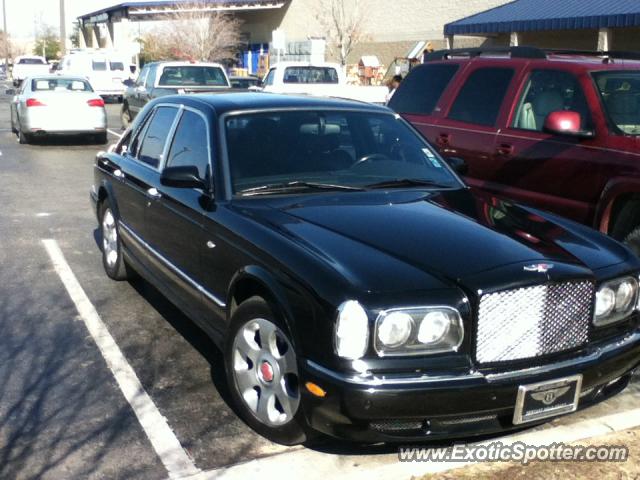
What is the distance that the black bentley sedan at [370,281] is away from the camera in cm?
352

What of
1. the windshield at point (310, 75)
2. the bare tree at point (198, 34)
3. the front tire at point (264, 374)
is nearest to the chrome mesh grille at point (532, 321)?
the front tire at point (264, 374)

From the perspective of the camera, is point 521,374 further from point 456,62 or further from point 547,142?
point 456,62

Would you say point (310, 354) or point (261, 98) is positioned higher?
point (261, 98)

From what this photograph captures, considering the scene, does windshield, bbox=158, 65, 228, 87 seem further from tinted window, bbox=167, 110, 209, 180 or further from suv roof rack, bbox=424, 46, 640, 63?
tinted window, bbox=167, 110, 209, 180

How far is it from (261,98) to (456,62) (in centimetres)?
303

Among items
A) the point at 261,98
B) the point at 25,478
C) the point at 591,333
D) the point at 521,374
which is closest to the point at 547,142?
the point at 261,98

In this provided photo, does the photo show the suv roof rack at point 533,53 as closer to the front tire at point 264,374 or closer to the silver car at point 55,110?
the front tire at point 264,374

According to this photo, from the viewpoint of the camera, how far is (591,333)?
394cm

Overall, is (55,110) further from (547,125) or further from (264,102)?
(547,125)

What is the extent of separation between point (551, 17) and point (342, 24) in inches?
587

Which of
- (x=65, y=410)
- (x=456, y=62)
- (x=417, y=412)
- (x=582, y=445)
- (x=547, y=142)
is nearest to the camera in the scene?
(x=417, y=412)

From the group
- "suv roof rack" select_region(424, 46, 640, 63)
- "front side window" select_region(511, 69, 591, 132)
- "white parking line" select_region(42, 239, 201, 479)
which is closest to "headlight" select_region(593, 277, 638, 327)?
"white parking line" select_region(42, 239, 201, 479)

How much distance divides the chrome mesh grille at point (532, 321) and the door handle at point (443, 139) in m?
3.83

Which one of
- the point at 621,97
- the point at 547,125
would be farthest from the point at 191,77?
the point at 547,125
